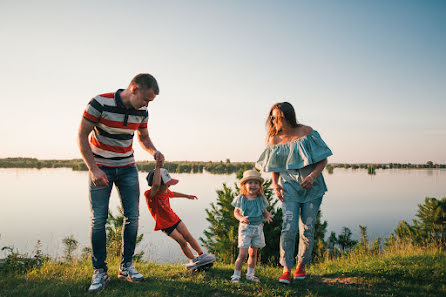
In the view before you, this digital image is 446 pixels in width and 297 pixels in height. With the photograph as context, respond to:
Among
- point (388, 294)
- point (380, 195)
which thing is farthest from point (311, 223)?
point (380, 195)

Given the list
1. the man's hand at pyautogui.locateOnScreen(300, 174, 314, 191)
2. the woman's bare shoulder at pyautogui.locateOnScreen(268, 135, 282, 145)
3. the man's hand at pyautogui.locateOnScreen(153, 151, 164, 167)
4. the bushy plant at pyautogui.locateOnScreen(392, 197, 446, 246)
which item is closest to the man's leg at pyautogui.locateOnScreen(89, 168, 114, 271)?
the man's hand at pyautogui.locateOnScreen(153, 151, 164, 167)

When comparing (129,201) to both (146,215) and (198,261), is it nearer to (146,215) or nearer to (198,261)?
(198,261)

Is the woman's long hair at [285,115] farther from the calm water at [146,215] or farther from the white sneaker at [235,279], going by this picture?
the calm water at [146,215]

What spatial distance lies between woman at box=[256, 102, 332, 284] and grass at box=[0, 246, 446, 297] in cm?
44

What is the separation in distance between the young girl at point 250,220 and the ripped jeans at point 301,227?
0.98ft

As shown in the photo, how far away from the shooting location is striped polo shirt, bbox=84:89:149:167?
3.26 m

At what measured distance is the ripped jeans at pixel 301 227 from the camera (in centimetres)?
382

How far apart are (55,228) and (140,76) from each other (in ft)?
60.5

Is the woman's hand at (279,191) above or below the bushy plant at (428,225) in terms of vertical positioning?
above

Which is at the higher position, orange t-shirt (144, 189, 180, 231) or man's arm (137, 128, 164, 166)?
man's arm (137, 128, 164, 166)

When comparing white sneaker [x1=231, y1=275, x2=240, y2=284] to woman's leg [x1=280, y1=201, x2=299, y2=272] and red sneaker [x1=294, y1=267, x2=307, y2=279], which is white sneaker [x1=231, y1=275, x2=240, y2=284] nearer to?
woman's leg [x1=280, y1=201, x2=299, y2=272]

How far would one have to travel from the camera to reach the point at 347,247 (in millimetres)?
11133

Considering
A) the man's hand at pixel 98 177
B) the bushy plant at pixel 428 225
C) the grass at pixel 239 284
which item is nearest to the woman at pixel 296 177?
the grass at pixel 239 284

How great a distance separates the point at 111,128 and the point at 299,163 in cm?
251
